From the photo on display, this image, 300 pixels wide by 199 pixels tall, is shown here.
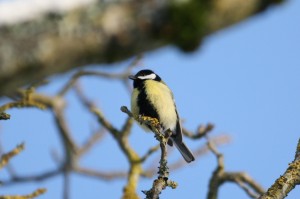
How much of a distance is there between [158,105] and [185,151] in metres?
0.63

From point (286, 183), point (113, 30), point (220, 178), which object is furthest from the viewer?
point (220, 178)

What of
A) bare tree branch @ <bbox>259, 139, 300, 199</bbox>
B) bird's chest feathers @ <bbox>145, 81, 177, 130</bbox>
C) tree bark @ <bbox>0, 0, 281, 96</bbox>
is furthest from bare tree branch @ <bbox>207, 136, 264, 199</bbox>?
tree bark @ <bbox>0, 0, 281, 96</bbox>

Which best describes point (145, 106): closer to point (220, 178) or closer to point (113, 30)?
point (220, 178)

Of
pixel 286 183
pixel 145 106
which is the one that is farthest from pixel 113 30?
pixel 145 106

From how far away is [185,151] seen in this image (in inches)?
226

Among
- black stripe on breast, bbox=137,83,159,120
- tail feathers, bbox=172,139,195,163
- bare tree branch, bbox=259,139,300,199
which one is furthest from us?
tail feathers, bbox=172,139,195,163

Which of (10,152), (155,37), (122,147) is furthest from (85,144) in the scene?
(155,37)

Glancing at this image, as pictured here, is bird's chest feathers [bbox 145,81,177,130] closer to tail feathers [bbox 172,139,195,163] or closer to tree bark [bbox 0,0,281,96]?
tail feathers [bbox 172,139,195,163]

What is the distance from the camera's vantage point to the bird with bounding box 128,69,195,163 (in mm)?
5543

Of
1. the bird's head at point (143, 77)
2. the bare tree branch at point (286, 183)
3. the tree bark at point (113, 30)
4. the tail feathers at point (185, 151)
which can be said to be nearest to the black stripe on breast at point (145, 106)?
the bird's head at point (143, 77)

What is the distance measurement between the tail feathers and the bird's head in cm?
82

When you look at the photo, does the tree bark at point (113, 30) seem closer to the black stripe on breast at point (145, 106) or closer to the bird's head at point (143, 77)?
the black stripe on breast at point (145, 106)

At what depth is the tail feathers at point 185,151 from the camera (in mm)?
5652

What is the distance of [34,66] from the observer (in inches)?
41.1
